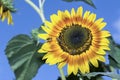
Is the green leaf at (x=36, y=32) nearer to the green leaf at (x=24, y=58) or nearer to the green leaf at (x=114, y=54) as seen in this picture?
the green leaf at (x=24, y=58)

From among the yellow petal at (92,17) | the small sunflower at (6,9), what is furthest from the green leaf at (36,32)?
the small sunflower at (6,9)

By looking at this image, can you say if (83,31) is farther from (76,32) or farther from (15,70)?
(15,70)

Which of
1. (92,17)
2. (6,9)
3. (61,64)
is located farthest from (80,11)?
(6,9)

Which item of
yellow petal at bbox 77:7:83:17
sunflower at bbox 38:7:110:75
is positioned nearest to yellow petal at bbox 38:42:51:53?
sunflower at bbox 38:7:110:75

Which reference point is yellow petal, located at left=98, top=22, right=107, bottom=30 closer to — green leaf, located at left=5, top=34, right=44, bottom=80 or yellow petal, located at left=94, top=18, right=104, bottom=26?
yellow petal, located at left=94, top=18, right=104, bottom=26

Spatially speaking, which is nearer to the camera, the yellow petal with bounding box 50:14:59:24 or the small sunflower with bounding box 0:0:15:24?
the yellow petal with bounding box 50:14:59:24

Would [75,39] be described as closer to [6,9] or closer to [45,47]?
[45,47]

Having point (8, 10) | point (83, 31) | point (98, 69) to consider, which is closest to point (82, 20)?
point (83, 31)
